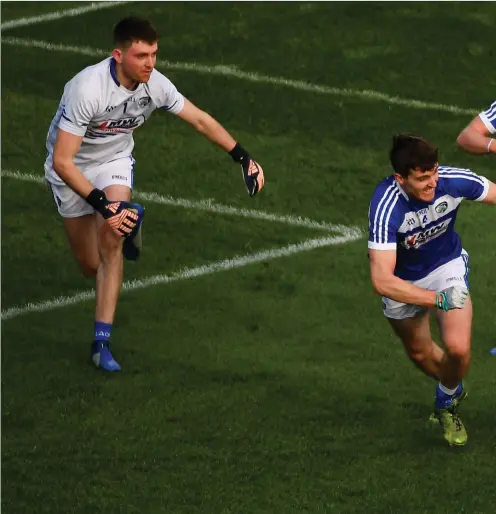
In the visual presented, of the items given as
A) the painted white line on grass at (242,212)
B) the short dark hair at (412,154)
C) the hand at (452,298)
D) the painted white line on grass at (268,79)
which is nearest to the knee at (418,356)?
the hand at (452,298)

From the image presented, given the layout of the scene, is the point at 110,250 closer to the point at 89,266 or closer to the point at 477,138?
the point at 89,266

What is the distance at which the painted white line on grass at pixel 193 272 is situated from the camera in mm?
11609

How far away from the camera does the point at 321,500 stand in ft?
27.7

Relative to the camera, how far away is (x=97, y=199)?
9930 mm

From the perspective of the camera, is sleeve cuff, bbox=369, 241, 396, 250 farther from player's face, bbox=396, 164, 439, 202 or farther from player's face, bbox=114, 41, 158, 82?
player's face, bbox=114, 41, 158, 82

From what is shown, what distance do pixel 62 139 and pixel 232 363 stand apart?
1849 mm

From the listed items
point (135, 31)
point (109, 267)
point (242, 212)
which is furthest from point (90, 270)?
point (242, 212)

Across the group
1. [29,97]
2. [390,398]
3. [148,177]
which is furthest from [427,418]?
[29,97]

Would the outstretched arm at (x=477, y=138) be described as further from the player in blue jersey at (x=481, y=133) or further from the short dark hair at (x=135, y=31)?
the short dark hair at (x=135, y=31)

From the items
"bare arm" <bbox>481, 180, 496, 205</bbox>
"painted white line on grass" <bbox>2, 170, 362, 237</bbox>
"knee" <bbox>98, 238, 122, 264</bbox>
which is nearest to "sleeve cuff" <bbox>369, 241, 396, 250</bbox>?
"bare arm" <bbox>481, 180, 496, 205</bbox>

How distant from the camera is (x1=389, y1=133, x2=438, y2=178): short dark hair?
8500 millimetres

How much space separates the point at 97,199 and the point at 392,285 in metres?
2.20

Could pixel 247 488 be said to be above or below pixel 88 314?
above

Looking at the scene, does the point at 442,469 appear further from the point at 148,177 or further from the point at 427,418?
the point at 148,177
